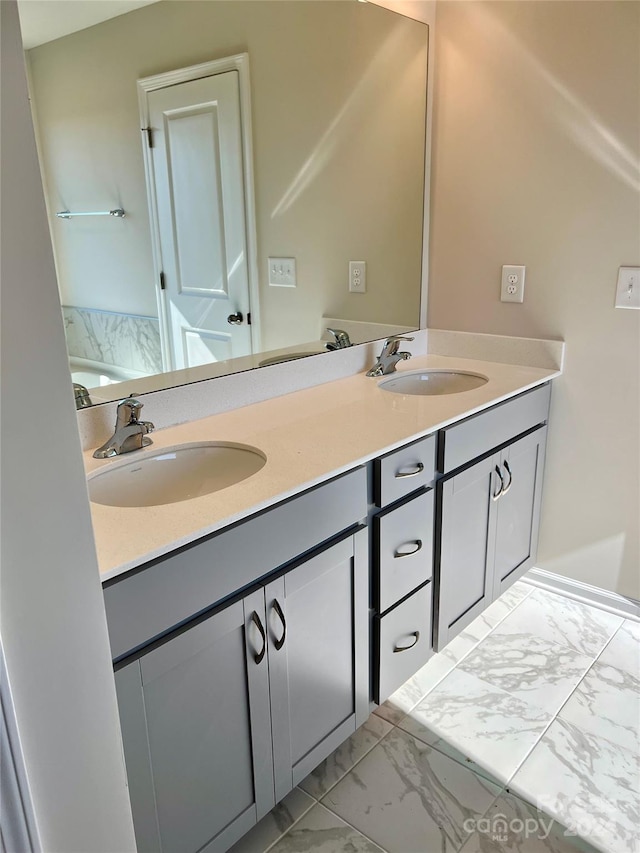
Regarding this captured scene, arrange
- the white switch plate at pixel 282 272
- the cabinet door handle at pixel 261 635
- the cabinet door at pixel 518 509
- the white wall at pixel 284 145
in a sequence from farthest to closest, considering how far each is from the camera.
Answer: the cabinet door at pixel 518 509 → the white switch plate at pixel 282 272 → the white wall at pixel 284 145 → the cabinet door handle at pixel 261 635

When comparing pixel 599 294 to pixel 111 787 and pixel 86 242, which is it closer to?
pixel 86 242

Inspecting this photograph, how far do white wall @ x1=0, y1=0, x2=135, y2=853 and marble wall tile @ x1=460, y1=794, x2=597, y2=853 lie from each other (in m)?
0.95

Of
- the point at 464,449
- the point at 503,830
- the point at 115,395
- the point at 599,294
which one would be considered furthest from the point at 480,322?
the point at 503,830

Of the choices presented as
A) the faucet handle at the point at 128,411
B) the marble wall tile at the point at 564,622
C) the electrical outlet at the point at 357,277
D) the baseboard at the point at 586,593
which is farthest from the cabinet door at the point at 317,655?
the baseboard at the point at 586,593

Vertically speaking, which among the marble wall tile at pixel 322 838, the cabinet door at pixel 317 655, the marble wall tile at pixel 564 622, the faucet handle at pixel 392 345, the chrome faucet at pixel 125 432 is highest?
the faucet handle at pixel 392 345

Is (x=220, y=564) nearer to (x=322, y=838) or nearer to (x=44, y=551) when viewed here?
(x=44, y=551)

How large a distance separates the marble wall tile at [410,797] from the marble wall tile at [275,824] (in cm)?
6

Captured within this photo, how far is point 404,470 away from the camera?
1.60 m

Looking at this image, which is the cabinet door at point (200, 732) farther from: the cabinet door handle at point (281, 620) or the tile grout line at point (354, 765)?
the tile grout line at point (354, 765)

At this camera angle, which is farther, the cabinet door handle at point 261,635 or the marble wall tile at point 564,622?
the marble wall tile at point 564,622

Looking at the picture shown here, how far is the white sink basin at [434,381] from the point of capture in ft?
7.20

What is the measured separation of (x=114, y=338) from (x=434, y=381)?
3.85 feet

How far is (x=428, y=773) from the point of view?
5.40ft

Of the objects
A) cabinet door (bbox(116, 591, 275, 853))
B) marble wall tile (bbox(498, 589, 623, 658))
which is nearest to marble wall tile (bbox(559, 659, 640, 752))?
marble wall tile (bbox(498, 589, 623, 658))
